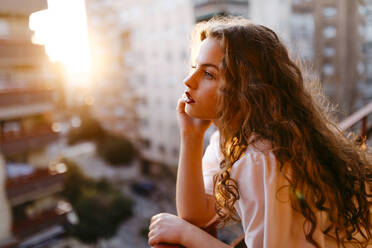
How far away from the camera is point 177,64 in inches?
238

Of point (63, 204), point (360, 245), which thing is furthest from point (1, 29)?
point (360, 245)

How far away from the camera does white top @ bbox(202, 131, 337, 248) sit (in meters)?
0.39

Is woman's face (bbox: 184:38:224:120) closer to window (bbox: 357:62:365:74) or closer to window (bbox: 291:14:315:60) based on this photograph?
window (bbox: 291:14:315:60)

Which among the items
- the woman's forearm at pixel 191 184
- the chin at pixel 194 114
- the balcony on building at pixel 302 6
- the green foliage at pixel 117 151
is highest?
the balcony on building at pixel 302 6

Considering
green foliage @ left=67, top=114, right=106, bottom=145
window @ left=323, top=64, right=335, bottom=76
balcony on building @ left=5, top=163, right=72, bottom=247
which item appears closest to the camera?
balcony on building @ left=5, top=163, right=72, bottom=247

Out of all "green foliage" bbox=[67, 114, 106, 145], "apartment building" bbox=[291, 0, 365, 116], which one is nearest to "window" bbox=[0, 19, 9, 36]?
"apartment building" bbox=[291, 0, 365, 116]

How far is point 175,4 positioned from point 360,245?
5921 millimetres

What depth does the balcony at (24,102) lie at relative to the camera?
9.42ft

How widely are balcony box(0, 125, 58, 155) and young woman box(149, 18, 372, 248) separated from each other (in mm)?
3185

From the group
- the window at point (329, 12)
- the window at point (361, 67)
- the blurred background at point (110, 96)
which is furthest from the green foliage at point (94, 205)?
the window at point (329, 12)

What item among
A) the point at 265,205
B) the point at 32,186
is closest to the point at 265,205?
the point at 265,205

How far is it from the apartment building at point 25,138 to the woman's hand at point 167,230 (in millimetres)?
2858

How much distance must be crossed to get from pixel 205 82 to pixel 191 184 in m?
0.19

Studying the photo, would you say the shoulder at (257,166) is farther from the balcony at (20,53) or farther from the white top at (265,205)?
the balcony at (20,53)
